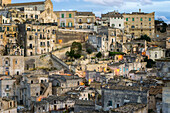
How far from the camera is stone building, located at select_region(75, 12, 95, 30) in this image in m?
63.7

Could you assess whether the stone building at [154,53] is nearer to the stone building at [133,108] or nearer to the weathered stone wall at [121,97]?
the weathered stone wall at [121,97]

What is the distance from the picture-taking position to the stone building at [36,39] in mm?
52281

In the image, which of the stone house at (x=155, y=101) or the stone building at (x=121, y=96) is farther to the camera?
the stone building at (x=121, y=96)

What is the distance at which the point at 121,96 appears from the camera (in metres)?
28.1

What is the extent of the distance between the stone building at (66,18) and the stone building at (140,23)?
1109 cm

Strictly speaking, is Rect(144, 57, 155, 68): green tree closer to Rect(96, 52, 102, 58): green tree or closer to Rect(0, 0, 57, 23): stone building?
Rect(96, 52, 102, 58): green tree

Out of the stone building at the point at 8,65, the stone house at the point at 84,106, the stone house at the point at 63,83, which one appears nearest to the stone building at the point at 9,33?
the stone building at the point at 8,65

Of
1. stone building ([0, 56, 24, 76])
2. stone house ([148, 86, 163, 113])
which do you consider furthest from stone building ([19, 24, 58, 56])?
stone house ([148, 86, 163, 113])

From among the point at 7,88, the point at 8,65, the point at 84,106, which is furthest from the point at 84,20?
the point at 84,106

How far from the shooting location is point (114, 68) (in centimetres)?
4638

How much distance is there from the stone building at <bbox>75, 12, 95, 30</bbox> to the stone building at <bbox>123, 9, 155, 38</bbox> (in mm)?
7851

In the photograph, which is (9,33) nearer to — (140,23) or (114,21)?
(114,21)

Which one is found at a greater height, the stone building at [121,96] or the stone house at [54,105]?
the stone building at [121,96]

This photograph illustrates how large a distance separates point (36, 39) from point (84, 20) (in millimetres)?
14966
